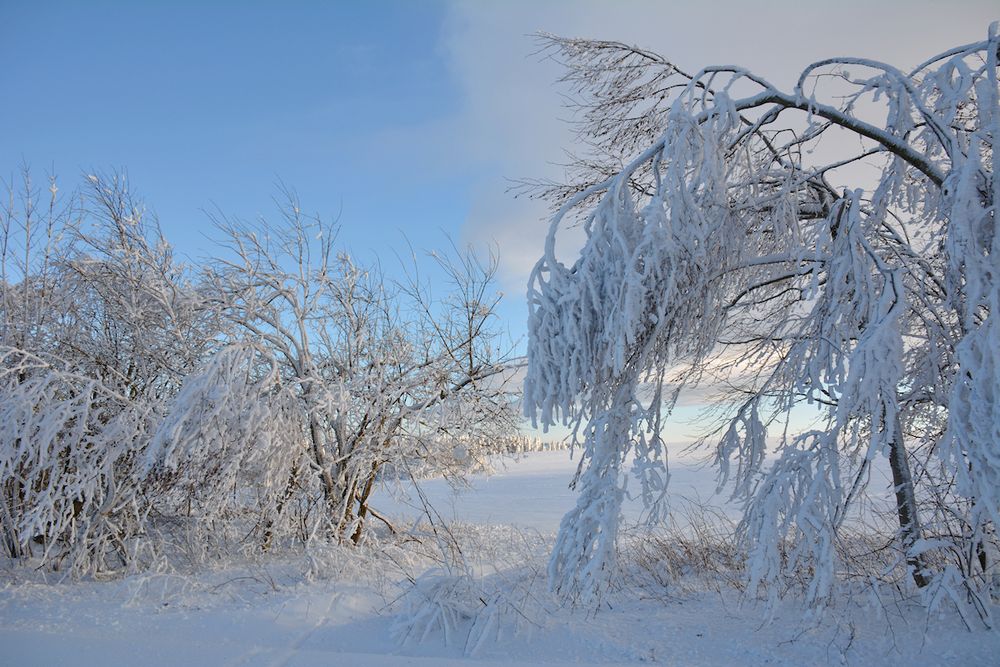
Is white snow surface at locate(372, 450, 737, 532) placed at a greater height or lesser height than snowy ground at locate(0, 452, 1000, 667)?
greater

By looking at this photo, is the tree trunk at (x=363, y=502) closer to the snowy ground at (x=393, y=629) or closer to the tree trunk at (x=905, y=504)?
the snowy ground at (x=393, y=629)

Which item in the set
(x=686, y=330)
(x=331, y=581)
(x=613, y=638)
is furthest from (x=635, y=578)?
(x=686, y=330)

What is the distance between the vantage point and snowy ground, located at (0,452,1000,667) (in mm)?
4422

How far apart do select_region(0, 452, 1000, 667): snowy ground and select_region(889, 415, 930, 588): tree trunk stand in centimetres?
40

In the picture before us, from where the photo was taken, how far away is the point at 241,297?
877 cm

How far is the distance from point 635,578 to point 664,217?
188 inches

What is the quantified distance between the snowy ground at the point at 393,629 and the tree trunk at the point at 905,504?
0.40 meters

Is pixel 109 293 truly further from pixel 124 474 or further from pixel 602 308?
pixel 602 308

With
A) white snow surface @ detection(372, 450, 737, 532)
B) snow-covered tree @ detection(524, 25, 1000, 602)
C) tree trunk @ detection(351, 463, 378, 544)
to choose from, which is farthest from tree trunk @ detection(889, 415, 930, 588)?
tree trunk @ detection(351, 463, 378, 544)

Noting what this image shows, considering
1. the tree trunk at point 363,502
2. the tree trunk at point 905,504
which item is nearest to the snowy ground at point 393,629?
the tree trunk at point 905,504

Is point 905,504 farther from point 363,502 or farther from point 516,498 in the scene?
point 516,498

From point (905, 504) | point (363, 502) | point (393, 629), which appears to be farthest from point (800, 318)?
point (363, 502)

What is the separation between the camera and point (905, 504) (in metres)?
4.57

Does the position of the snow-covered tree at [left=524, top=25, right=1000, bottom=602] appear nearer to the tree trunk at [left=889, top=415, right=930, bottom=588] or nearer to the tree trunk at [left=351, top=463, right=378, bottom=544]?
the tree trunk at [left=889, top=415, right=930, bottom=588]
